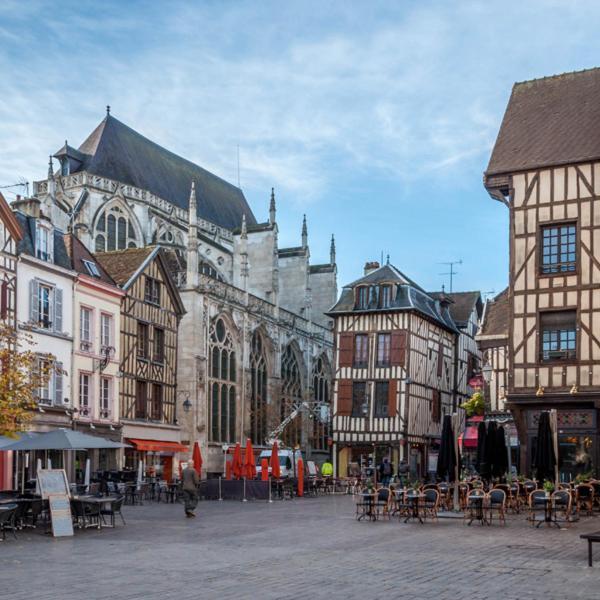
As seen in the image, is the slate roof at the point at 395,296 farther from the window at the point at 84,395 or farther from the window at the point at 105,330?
the window at the point at 84,395

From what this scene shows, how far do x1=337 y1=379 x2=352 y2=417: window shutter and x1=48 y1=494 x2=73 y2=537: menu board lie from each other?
21.7 metres

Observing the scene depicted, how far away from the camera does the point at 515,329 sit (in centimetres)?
2105

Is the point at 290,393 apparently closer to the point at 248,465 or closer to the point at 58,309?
the point at 248,465

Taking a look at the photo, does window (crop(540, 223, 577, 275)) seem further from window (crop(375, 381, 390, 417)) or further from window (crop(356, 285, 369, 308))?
window (crop(356, 285, 369, 308))

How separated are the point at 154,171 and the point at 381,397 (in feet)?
59.6

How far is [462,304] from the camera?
4456cm

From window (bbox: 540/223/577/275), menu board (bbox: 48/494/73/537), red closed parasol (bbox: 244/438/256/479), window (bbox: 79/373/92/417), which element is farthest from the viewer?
window (bbox: 79/373/92/417)

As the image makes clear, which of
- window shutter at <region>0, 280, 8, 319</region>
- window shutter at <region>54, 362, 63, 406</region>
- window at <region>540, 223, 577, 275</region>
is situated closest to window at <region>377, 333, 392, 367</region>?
window shutter at <region>54, 362, 63, 406</region>

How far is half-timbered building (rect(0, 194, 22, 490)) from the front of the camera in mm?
23312

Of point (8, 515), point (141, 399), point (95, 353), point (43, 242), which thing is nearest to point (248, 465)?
point (95, 353)

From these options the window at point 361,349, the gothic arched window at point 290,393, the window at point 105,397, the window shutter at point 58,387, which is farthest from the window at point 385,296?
the window shutter at point 58,387

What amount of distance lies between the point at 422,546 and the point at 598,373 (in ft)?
30.9

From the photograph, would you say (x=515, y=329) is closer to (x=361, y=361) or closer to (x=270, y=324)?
(x=361, y=361)

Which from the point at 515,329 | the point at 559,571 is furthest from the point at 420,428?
the point at 559,571
